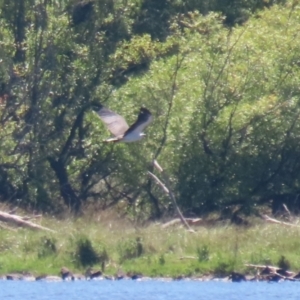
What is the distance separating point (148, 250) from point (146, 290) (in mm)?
2597

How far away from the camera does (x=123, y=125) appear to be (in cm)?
1872

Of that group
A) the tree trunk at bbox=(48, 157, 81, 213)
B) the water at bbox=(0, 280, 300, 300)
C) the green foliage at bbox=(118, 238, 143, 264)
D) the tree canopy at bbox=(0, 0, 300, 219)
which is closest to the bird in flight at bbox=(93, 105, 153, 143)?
the water at bbox=(0, 280, 300, 300)

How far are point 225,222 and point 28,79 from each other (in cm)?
652

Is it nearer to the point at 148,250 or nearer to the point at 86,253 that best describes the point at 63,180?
the point at 148,250

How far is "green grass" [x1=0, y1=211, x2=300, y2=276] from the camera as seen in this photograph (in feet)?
69.1

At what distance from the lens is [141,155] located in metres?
28.1

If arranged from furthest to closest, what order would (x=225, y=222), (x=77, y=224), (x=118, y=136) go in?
(x=225, y=222), (x=77, y=224), (x=118, y=136)

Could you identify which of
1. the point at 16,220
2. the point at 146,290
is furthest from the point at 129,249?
the point at 16,220

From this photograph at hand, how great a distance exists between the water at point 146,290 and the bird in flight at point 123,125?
2382 mm

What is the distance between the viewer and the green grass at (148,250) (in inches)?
829

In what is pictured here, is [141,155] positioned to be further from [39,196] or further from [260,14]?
[260,14]

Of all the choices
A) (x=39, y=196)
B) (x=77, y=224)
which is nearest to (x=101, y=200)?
(x=39, y=196)

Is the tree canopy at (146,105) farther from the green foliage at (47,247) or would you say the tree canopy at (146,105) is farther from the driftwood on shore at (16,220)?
the green foliage at (47,247)

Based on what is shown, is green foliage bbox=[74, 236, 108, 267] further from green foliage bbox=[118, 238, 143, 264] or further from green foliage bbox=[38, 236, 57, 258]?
green foliage bbox=[38, 236, 57, 258]
